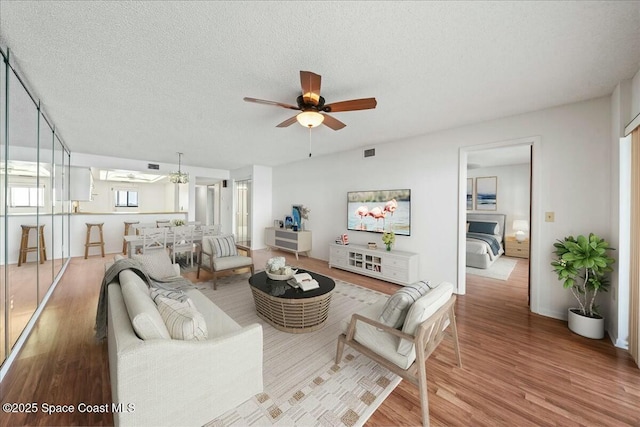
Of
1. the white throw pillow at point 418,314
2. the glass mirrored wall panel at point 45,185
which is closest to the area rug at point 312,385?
the white throw pillow at point 418,314

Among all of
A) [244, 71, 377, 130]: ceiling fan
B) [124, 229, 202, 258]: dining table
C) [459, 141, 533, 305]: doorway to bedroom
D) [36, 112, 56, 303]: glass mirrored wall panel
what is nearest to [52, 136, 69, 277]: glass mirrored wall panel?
[36, 112, 56, 303]: glass mirrored wall panel

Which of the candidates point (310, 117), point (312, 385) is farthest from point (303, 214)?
point (312, 385)

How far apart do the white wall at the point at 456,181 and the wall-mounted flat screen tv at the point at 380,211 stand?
Result: 0.13 meters

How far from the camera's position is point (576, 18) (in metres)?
1.49

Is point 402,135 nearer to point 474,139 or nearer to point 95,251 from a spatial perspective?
point 474,139

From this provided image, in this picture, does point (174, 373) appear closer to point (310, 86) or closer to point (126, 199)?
point (310, 86)

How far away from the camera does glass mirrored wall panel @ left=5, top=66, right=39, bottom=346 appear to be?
2.01 m

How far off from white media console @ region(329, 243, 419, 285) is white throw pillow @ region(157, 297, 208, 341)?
3.12m

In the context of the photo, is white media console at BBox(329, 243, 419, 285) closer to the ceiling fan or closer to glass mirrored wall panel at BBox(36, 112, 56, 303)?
the ceiling fan

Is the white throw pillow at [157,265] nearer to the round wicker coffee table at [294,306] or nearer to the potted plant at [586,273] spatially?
the round wicker coffee table at [294,306]

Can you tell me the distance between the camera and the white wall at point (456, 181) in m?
2.62

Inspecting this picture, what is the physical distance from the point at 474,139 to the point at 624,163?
144 centimetres

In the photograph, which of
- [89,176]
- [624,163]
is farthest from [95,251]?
[624,163]

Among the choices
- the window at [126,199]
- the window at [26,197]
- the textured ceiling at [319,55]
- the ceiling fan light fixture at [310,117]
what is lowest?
the window at [26,197]
